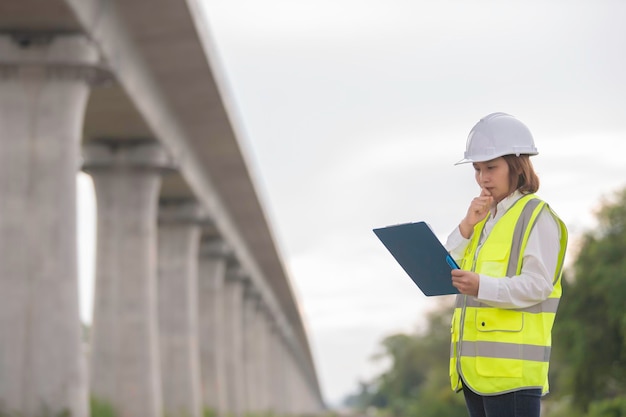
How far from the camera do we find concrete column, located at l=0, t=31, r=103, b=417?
20.1 meters

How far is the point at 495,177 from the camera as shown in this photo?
6.24m

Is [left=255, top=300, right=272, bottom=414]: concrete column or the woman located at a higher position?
the woman

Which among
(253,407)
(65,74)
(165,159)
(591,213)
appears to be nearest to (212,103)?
(165,159)

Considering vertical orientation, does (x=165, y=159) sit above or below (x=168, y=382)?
above

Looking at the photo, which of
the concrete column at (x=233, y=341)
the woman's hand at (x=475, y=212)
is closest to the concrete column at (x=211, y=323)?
the concrete column at (x=233, y=341)

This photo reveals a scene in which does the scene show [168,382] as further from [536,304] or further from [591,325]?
[536,304]

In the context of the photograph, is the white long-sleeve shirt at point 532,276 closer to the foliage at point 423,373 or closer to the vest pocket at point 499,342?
the vest pocket at point 499,342

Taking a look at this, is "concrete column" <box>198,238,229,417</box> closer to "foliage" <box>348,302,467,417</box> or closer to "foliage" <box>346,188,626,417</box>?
"foliage" <box>346,188,626,417</box>

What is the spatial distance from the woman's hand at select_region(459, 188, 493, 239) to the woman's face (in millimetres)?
42

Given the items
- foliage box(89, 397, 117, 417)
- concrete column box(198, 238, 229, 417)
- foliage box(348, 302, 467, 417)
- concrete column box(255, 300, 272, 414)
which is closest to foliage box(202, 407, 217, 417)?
concrete column box(198, 238, 229, 417)

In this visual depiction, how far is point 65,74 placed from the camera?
20734 millimetres

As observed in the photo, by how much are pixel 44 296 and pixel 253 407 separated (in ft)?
141

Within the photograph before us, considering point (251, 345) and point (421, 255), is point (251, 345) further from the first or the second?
point (421, 255)

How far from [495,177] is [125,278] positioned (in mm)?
23509
